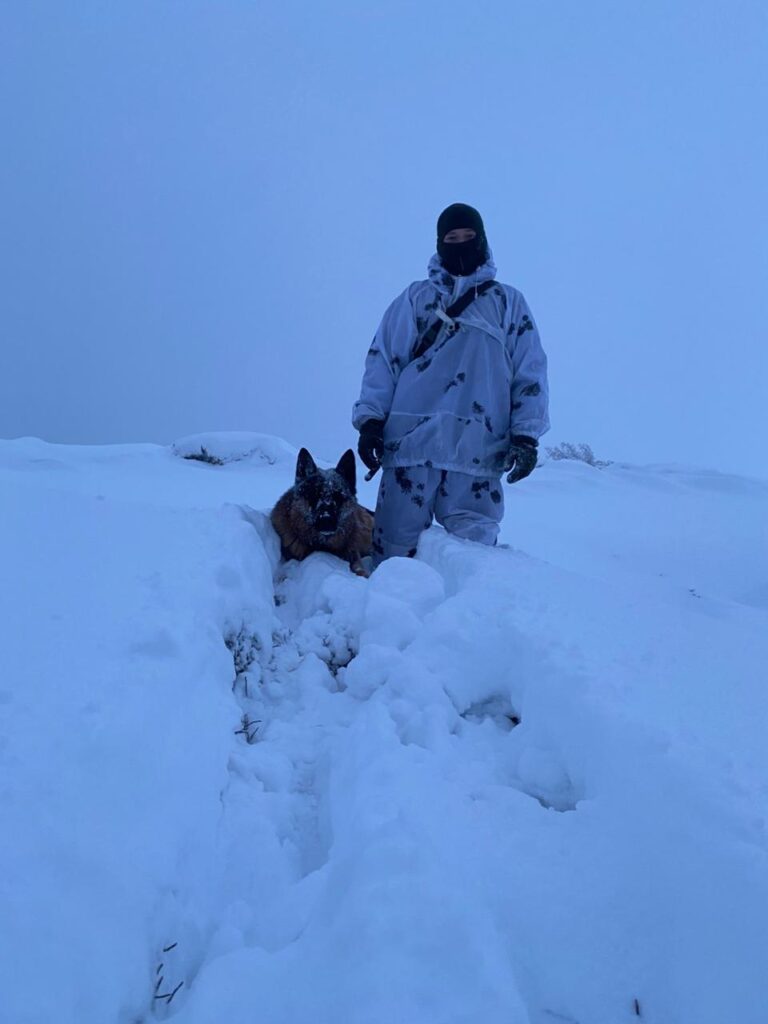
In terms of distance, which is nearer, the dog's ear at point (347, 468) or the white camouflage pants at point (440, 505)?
the white camouflage pants at point (440, 505)

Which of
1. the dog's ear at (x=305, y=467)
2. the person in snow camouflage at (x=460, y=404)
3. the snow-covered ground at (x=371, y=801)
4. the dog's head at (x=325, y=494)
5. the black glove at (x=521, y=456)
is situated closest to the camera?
the snow-covered ground at (x=371, y=801)

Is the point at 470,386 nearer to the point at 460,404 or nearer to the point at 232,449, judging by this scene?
the point at 460,404

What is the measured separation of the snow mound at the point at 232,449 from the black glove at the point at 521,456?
710 centimetres

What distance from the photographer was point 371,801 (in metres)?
1.20

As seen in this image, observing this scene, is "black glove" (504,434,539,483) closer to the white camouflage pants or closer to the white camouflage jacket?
the white camouflage jacket

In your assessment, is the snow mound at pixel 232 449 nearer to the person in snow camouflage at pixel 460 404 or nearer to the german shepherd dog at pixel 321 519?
the german shepherd dog at pixel 321 519

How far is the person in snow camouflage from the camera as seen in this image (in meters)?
3.67

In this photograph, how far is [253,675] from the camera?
6.63 feet

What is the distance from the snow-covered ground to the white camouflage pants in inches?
51.2

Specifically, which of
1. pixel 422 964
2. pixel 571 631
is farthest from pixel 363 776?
pixel 571 631

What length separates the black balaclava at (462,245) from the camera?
11.9 ft

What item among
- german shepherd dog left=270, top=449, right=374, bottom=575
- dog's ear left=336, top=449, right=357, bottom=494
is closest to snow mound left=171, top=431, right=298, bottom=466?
dog's ear left=336, top=449, right=357, bottom=494

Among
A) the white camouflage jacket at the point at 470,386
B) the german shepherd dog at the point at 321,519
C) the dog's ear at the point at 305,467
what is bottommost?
the german shepherd dog at the point at 321,519

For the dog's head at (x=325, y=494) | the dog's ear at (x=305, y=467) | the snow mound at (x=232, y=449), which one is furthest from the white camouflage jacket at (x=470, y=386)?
the snow mound at (x=232, y=449)
